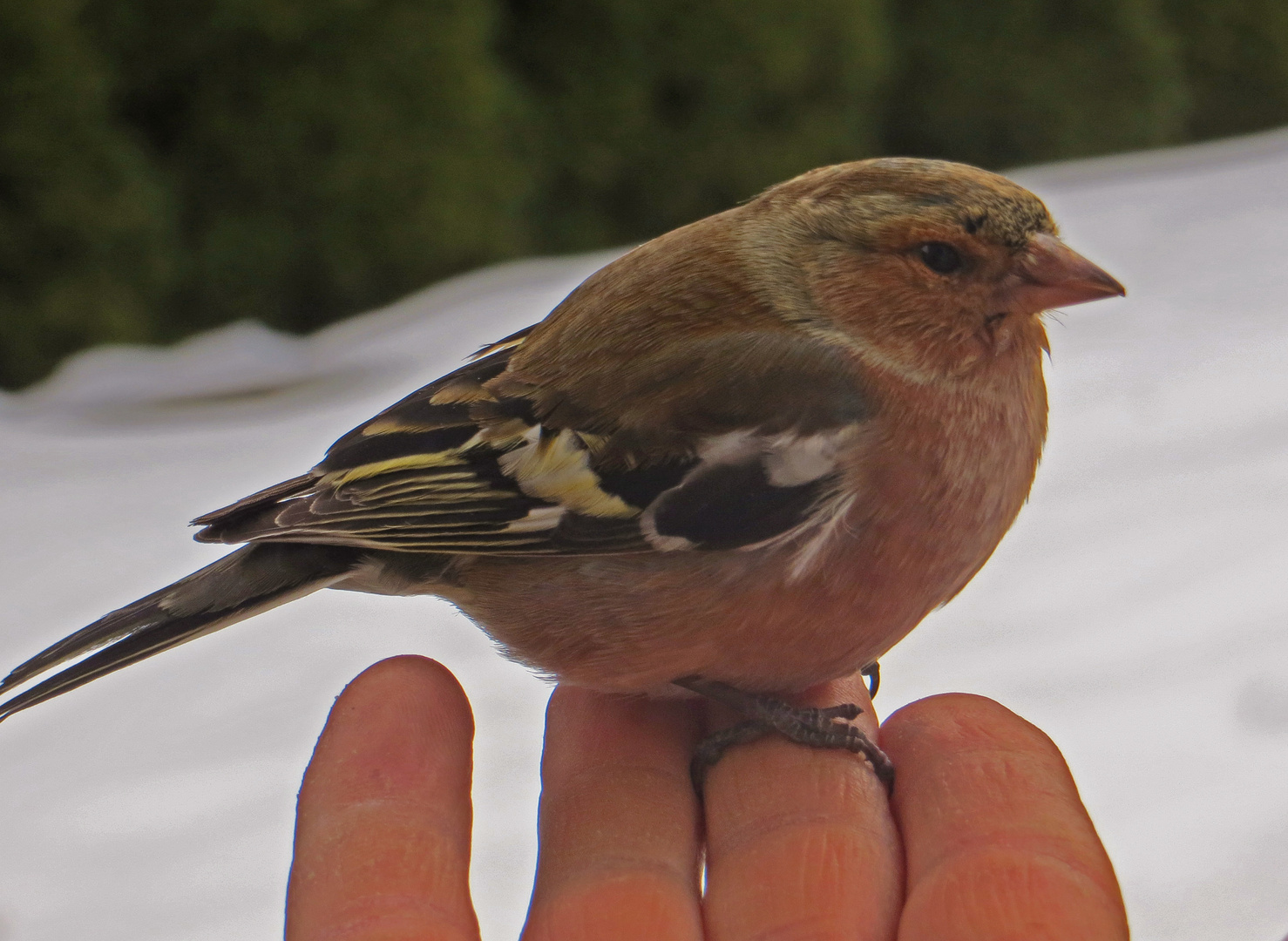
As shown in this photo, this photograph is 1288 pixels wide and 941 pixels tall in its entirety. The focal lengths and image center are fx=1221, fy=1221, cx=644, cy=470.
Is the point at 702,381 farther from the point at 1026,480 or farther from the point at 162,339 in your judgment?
the point at 162,339

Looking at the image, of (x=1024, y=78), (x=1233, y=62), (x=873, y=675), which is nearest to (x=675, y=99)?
(x=1024, y=78)

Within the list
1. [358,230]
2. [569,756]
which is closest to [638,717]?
[569,756]

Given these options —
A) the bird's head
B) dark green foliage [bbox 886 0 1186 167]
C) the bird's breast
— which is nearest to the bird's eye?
the bird's head

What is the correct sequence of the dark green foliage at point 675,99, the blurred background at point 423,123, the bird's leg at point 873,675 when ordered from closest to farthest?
1. the bird's leg at point 873,675
2. the blurred background at point 423,123
3. the dark green foliage at point 675,99

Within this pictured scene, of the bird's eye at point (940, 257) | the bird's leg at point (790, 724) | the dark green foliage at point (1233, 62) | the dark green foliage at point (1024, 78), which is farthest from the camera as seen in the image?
the dark green foliage at point (1233, 62)

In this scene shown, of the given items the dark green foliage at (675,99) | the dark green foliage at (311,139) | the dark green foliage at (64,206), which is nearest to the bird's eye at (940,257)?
the dark green foliage at (311,139)

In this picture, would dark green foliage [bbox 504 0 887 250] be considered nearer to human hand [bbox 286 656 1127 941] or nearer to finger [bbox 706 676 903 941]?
human hand [bbox 286 656 1127 941]

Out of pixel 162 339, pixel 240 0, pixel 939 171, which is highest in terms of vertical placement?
pixel 240 0

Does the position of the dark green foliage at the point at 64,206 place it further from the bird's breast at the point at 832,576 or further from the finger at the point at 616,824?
the bird's breast at the point at 832,576
